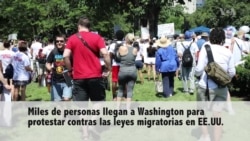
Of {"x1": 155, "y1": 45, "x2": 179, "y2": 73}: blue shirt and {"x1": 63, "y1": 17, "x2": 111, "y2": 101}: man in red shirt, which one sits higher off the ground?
{"x1": 63, "y1": 17, "x2": 111, "y2": 101}: man in red shirt

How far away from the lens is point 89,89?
24.3ft

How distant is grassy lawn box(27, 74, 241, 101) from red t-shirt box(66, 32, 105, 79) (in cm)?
518

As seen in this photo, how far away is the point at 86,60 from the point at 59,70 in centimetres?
177

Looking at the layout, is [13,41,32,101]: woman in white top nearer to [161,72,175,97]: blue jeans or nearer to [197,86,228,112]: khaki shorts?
[161,72,175,97]: blue jeans

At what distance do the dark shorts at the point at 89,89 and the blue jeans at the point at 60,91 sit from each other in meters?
1.34

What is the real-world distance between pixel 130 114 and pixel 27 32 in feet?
144

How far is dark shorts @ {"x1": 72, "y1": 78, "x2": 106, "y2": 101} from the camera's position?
24.1 ft

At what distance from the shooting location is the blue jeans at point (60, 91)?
884 cm

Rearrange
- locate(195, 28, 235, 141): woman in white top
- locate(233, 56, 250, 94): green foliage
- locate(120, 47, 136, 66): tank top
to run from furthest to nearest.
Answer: locate(233, 56, 250, 94): green foliage, locate(120, 47, 136, 66): tank top, locate(195, 28, 235, 141): woman in white top

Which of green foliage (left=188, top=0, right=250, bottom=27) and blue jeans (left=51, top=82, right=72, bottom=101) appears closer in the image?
blue jeans (left=51, top=82, right=72, bottom=101)

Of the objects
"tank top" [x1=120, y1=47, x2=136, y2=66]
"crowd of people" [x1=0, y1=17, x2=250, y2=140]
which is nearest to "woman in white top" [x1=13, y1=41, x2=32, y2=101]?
"crowd of people" [x1=0, y1=17, x2=250, y2=140]

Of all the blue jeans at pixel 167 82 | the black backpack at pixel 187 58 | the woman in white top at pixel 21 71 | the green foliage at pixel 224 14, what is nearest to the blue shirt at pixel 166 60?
the blue jeans at pixel 167 82

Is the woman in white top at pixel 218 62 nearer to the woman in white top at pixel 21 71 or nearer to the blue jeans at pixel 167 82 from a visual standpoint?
the woman in white top at pixel 21 71

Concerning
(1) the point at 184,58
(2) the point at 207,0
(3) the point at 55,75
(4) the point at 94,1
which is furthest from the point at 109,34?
(3) the point at 55,75
